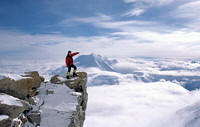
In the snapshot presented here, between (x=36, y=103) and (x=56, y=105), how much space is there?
2461 millimetres

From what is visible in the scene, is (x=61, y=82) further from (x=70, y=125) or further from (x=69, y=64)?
(x=70, y=125)

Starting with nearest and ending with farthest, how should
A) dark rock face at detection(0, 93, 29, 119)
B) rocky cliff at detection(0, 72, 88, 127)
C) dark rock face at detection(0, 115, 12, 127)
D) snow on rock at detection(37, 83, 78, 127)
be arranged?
1. dark rock face at detection(0, 115, 12, 127)
2. dark rock face at detection(0, 93, 29, 119)
3. rocky cliff at detection(0, 72, 88, 127)
4. snow on rock at detection(37, 83, 78, 127)

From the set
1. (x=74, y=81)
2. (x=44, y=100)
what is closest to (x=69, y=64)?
(x=74, y=81)

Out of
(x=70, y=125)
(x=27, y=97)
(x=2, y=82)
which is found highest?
(x=2, y=82)

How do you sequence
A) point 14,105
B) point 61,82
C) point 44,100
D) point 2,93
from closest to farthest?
1. point 14,105
2. point 2,93
3. point 44,100
4. point 61,82

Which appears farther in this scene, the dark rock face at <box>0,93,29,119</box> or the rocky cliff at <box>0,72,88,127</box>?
the rocky cliff at <box>0,72,88,127</box>

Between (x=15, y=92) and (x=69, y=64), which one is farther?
(x=69, y=64)

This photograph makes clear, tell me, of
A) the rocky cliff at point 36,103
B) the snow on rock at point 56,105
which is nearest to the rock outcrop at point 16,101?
the rocky cliff at point 36,103

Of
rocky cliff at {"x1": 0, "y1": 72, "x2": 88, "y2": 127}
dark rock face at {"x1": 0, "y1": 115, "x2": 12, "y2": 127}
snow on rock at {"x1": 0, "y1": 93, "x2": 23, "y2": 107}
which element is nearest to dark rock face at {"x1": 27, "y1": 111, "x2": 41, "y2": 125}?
rocky cliff at {"x1": 0, "y1": 72, "x2": 88, "y2": 127}

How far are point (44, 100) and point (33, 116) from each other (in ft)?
10.6

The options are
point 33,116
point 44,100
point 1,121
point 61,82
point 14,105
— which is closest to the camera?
point 1,121

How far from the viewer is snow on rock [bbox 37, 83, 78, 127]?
17.0m

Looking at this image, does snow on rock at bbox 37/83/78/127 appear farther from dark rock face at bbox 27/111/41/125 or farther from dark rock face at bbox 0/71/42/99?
dark rock face at bbox 0/71/42/99

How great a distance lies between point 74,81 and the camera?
23.8m
